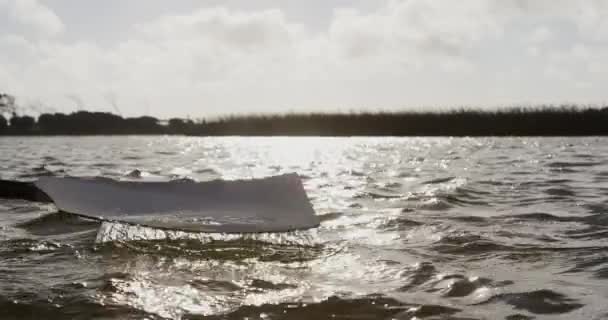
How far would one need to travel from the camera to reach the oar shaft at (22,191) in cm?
468

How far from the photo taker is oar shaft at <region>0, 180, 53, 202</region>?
4676 millimetres

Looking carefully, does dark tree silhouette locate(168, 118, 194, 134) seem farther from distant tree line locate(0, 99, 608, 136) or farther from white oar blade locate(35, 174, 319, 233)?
white oar blade locate(35, 174, 319, 233)

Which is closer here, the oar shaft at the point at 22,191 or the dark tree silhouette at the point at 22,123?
the oar shaft at the point at 22,191

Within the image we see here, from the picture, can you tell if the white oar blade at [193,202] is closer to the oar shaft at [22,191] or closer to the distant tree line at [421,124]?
the oar shaft at [22,191]

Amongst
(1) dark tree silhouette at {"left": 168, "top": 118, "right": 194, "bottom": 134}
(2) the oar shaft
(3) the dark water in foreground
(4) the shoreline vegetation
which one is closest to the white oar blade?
(2) the oar shaft

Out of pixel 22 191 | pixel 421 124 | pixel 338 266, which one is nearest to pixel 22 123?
pixel 421 124

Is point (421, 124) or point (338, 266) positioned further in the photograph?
point (421, 124)

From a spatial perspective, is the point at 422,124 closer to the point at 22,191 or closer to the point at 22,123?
the point at 22,191

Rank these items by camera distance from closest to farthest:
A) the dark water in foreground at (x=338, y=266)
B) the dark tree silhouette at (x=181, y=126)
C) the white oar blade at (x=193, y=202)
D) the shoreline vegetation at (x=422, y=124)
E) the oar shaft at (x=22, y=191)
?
the dark water in foreground at (x=338, y=266), the white oar blade at (x=193, y=202), the oar shaft at (x=22, y=191), the shoreline vegetation at (x=422, y=124), the dark tree silhouette at (x=181, y=126)

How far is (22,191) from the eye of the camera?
4.71 meters

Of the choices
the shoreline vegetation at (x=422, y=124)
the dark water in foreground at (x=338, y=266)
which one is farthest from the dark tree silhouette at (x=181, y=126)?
the dark water in foreground at (x=338, y=266)

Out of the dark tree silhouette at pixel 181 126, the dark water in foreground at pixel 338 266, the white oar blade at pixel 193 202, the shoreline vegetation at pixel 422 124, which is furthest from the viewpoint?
the dark tree silhouette at pixel 181 126

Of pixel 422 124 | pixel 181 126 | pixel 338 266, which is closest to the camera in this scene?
pixel 338 266

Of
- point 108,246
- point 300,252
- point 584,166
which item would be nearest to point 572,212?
point 300,252
